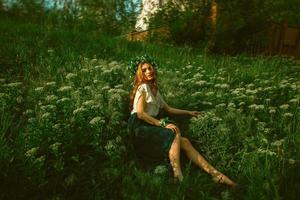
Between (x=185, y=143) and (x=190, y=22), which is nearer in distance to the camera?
(x=185, y=143)

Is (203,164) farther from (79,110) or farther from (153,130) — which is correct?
(79,110)

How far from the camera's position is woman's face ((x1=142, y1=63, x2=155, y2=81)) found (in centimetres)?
Answer: 618

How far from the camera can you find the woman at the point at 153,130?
223 inches

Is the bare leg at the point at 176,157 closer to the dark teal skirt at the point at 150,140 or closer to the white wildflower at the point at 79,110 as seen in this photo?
the dark teal skirt at the point at 150,140

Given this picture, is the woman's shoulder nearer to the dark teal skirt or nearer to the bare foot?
the dark teal skirt

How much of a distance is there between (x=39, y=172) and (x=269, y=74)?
19.9 ft

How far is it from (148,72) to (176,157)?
3.84ft

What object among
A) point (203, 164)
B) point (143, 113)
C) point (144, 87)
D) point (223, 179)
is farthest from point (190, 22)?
point (223, 179)

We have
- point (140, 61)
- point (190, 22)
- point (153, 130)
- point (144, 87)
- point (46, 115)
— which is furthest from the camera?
point (190, 22)

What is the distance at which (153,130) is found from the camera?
5902 mm

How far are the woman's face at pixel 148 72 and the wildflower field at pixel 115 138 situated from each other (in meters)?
0.50

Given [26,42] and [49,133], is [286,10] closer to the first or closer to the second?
[26,42]

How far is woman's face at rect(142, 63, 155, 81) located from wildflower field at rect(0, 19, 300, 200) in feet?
1.63

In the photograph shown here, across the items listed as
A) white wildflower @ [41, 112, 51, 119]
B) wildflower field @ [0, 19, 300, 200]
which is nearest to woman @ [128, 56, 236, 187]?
wildflower field @ [0, 19, 300, 200]
